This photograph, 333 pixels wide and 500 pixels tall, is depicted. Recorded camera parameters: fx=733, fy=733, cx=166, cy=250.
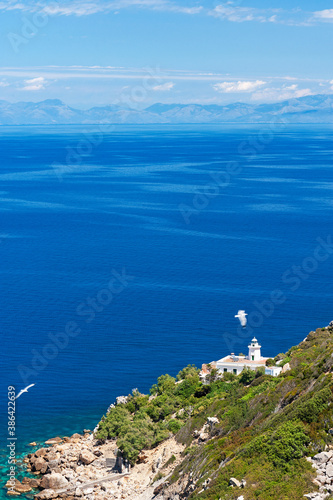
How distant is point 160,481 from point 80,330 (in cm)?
3347

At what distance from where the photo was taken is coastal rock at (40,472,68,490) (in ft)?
127

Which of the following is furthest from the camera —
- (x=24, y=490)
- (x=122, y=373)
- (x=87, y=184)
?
(x=87, y=184)

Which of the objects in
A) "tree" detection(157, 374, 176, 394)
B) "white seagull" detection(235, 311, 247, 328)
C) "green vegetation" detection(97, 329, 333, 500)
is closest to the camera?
"green vegetation" detection(97, 329, 333, 500)

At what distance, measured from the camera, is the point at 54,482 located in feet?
128

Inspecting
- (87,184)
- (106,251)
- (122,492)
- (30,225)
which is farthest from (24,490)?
(87,184)

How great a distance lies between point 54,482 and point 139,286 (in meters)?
42.9

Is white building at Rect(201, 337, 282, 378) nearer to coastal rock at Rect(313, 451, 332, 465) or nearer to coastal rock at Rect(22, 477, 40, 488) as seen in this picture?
coastal rock at Rect(22, 477, 40, 488)

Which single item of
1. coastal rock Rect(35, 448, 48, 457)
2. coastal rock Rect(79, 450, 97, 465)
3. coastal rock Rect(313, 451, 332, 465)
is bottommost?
coastal rock Rect(313, 451, 332, 465)

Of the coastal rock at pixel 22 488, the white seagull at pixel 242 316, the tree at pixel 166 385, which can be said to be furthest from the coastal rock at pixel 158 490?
the white seagull at pixel 242 316

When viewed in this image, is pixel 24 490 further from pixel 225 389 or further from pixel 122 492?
pixel 225 389

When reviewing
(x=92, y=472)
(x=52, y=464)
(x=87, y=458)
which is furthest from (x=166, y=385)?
(x=52, y=464)

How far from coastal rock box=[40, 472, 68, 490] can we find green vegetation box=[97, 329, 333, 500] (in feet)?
11.8

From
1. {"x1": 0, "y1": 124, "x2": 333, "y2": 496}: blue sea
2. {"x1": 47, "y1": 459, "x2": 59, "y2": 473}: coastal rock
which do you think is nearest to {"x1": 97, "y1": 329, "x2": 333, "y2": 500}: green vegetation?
{"x1": 47, "y1": 459, "x2": 59, "y2": 473}: coastal rock

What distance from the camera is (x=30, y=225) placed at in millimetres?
119812
